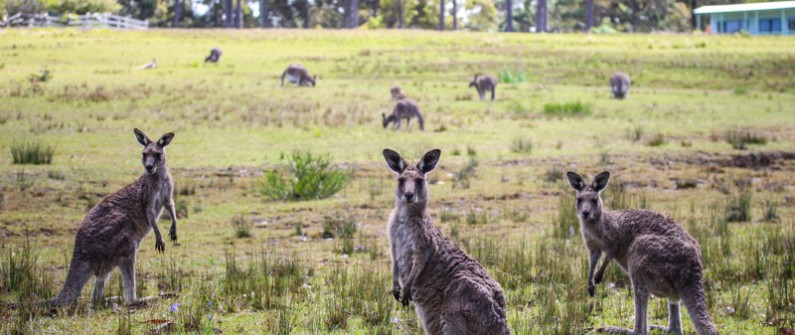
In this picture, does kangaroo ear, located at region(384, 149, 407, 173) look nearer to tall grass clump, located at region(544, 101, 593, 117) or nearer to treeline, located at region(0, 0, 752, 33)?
tall grass clump, located at region(544, 101, 593, 117)

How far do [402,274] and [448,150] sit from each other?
14.1 m

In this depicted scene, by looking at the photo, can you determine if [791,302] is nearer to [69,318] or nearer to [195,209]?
[69,318]

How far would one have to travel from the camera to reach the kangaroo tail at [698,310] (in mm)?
6816

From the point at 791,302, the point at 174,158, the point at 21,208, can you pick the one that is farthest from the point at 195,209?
the point at 791,302

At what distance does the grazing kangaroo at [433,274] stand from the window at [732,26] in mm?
75468

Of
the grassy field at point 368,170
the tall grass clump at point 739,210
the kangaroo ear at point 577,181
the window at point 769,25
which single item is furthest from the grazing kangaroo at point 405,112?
the window at point 769,25

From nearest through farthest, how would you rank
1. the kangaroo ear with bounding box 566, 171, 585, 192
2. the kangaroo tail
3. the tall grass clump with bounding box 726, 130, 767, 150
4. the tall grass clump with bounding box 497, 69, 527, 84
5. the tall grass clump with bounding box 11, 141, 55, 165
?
the kangaroo tail
the kangaroo ear with bounding box 566, 171, 585, 192
the tall grass clump with bounding box 11, 141, 55, 165
the tall grass clump with bounding box 726, 130, 767, 150
the tall grass clump with bounding box 497, 69, 527, 84

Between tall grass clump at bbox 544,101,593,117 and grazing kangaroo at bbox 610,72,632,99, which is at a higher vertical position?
grazing kangaroo at bbox 610,72,632,99

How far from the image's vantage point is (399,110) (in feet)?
78.9

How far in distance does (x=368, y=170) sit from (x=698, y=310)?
474 inches

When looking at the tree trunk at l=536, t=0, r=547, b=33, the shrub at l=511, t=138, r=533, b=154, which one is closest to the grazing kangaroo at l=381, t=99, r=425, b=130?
the shrub at l=511, t=138, r=533, b=154

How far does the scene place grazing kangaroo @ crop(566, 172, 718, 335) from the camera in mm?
7043

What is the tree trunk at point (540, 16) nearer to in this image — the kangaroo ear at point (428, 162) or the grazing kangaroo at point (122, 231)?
the grazing kangaroo at point (122, 231)

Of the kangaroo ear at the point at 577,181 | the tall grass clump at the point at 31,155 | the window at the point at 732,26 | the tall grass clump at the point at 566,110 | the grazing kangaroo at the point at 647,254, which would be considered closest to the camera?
the grazing kangaroo at the point at 647,254
